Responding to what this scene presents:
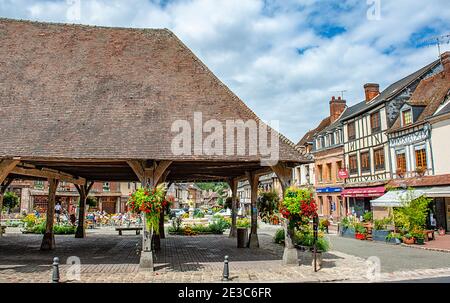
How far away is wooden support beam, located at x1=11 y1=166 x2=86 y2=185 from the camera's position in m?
11.7

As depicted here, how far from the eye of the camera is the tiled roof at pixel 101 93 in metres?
10.1

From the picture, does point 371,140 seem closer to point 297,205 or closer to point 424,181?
point 424,181

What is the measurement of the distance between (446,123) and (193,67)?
47.3 feet

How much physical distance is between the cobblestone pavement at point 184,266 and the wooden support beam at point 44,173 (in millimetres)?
2766

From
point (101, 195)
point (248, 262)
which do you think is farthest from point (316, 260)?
point (101, 195)

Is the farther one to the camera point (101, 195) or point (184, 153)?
point (101, 195)

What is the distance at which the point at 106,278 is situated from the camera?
29.9ft

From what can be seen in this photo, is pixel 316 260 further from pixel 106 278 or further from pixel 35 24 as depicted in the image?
pixel 35 24

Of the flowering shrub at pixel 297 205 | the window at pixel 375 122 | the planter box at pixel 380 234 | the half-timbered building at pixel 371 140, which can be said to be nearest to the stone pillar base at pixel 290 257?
the flowering shrub at pixel 297 205

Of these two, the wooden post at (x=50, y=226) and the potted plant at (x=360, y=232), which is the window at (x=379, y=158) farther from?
the wooden post at (x=50, y=226)

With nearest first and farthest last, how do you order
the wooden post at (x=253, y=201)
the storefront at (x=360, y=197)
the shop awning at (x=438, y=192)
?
the wooden post at (x=253, y=201) < the shop awning at (x=438, y=192) < the storefront at (x=360, y=197)

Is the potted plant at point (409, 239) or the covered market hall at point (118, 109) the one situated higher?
the covered market hall at point (118, 109)

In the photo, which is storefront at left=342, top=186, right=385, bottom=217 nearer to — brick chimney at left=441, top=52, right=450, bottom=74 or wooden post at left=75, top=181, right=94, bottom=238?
brick chimney at left=441, top=52, right=450, bottom=74

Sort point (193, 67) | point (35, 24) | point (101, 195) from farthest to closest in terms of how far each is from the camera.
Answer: point (101, 195)
point (35, 24)
point (193, 67)
